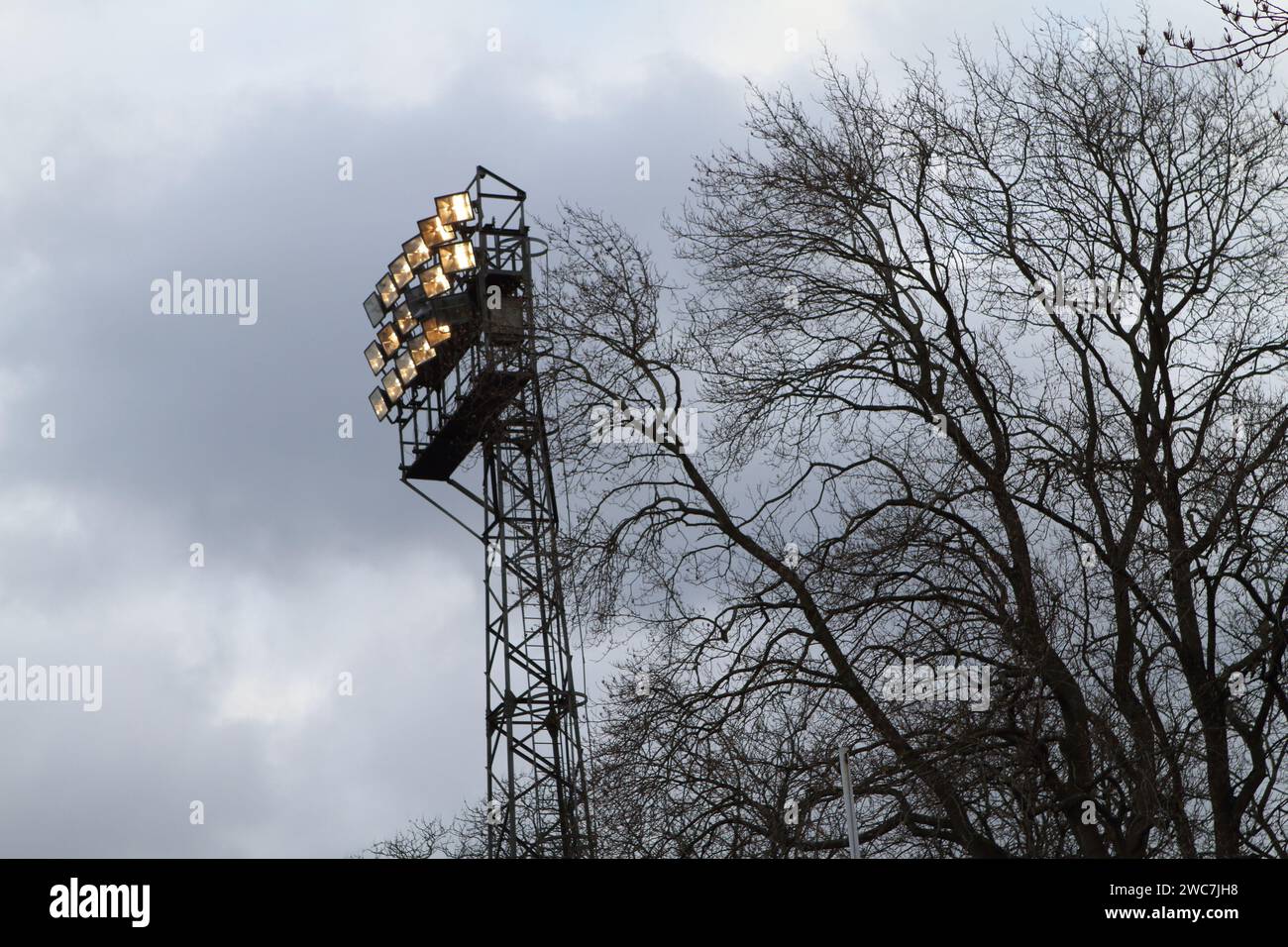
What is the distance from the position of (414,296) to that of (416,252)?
2.26 ft

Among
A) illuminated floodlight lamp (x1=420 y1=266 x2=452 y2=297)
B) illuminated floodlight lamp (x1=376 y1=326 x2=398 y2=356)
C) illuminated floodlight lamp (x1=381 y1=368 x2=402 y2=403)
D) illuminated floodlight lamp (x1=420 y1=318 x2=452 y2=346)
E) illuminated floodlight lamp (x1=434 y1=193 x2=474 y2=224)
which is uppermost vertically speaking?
illuminated floodlight lamp (x1=434 y1=193 x2=474 y2=224)

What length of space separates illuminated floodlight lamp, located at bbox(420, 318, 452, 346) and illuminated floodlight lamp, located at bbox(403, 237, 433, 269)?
2.87 feet

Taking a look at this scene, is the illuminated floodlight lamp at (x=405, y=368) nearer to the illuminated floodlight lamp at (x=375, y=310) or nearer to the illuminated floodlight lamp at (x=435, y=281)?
the illuminated floodlight lamp at (x=375, y=310)

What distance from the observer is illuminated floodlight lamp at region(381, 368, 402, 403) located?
2302 centimetres

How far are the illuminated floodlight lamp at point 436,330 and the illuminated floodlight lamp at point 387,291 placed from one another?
2.36ft

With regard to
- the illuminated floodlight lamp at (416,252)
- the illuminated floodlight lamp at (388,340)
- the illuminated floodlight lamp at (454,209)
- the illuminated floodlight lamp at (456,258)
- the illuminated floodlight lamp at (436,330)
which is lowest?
the illuminated floodlight lamp at (436,330)

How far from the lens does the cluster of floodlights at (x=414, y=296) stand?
2189 cm

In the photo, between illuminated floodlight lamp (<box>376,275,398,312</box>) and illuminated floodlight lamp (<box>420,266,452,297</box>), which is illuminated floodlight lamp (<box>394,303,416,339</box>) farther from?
illuminated floodlight lamp (<box>420,266,452,297</box>)

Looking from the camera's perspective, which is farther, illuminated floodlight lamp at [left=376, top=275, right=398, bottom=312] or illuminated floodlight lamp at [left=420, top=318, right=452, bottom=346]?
illuminated floodlight lamp at [left=376, top=275, right=398, bottom=312]
